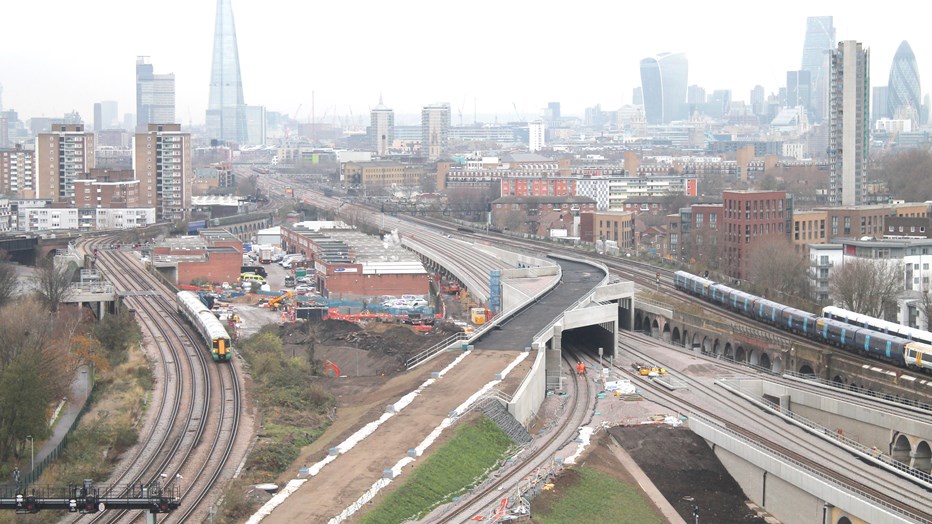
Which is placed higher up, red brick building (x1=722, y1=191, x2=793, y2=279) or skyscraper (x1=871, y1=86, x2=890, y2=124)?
skyscraper (x1=871, y1=86, x2=890, y2=124)

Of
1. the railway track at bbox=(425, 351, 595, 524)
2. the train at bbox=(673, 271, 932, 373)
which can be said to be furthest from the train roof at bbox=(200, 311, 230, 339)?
the train at bbox=(673, 271, 932, 373)

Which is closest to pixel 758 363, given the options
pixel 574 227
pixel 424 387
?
pixel 424 387

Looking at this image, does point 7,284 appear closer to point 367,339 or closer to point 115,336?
point 115,336

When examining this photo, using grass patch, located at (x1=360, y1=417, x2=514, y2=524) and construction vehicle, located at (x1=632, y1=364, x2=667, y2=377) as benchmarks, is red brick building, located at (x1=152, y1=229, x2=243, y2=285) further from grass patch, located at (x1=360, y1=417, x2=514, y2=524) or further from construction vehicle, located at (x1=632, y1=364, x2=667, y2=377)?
grass patch, located at (x1=360, y1=417, x2=514, y2=524)

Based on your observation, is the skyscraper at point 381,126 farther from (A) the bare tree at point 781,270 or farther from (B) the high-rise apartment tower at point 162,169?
(A) the bare tree at point 781,270

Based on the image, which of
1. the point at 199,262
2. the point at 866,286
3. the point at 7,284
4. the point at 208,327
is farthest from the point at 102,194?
the point at 866,286

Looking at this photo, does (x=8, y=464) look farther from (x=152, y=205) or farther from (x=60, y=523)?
(x=152, y=205)

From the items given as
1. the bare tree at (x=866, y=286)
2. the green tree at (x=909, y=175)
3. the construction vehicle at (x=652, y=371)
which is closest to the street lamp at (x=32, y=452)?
the construction vehicle at (x=652, y=371)
